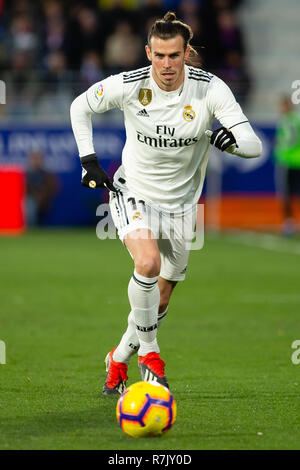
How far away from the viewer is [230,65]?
2200 centimetres

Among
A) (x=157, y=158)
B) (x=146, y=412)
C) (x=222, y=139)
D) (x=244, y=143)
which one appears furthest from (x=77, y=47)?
(x=146, y=412)

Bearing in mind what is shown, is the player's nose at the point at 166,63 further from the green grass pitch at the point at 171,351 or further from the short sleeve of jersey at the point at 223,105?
the green grass pitch at the point at 171,351

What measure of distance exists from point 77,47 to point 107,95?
1584 centimetres

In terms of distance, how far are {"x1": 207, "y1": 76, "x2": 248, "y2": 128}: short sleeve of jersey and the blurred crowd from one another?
49.5 feet

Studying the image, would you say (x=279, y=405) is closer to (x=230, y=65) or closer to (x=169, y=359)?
(x=169, y=359)

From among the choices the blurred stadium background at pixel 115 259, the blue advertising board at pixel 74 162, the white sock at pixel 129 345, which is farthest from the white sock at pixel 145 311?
the blue advertising board at pixel 74 162

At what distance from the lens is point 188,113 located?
615 cm

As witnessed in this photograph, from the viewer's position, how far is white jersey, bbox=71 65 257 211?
242 inches

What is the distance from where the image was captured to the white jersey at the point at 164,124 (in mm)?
6137

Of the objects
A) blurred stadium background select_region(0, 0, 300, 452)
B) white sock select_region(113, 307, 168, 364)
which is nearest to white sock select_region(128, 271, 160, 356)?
white sock select_region(113, 307, 168, 364)

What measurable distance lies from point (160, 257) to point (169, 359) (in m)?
1.56

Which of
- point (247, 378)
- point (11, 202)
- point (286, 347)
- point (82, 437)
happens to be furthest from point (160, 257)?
point (11, 202)

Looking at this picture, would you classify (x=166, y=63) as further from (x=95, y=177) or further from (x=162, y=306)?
(x=162, y=306)

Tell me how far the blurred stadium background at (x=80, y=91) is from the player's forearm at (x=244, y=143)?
14.9 metres
